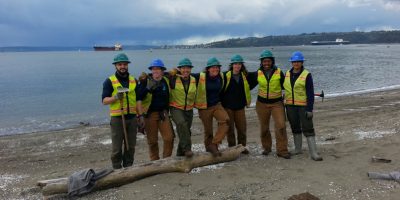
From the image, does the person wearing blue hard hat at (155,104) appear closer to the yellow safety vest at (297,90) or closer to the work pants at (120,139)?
the work pants at (120,139)

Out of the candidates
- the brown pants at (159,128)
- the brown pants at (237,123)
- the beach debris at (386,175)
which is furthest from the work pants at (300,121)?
the brown pants at (159,128)

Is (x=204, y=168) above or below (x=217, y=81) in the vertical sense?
below

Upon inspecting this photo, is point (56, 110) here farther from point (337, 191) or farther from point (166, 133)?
point (337, 191)

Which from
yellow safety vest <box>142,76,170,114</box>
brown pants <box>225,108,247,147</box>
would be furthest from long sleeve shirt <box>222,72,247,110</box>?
yellow safety vest <box>142,76,170,114</box>

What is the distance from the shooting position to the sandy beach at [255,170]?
23.0ft

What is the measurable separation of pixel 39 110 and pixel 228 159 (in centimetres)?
1997

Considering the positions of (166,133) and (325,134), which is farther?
(325,134)

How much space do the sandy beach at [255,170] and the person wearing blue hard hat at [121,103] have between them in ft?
2.88

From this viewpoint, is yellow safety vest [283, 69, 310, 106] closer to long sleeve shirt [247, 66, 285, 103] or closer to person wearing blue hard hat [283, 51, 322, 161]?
person wearing blue hard hat [283, 51, 322, 161]

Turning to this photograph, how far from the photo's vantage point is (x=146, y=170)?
773 cm

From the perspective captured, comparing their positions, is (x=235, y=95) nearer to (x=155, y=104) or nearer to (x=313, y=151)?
(x=155, y=104)

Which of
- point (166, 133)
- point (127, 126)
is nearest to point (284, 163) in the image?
point (166, 133)

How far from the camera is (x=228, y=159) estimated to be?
28.4ft

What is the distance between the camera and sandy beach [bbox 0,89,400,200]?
23.0 ft
